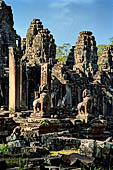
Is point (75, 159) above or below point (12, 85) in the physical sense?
below

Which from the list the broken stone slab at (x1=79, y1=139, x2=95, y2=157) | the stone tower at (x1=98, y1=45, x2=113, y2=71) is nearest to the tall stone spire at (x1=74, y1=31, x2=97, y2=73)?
the stone tower at (x1=98, y1=45, x2=113, y2=71)

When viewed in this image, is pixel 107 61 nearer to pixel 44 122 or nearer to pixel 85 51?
pixel 85 51

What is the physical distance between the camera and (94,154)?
21.9 ft

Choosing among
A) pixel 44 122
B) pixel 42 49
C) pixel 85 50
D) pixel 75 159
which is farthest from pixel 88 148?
pixel 85 50

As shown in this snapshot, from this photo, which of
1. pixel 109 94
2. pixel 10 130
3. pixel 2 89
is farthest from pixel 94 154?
pixel 109 94

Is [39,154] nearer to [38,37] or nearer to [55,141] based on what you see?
[55,141]

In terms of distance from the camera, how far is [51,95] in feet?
88.6

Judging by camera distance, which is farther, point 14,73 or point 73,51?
point 73,51

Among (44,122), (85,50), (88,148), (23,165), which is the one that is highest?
(85,50)

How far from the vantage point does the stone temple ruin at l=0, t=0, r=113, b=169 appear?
31.2 ft

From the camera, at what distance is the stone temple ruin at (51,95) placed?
9.50 metres

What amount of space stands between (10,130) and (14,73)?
5.69 m

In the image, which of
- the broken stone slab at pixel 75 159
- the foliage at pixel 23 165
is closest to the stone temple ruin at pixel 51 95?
the broken stone slab at pixel 75 159

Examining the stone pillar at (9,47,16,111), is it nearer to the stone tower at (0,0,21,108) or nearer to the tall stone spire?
the stone tower at (0,0,21,108)
